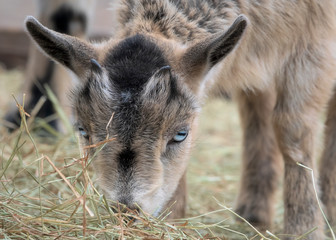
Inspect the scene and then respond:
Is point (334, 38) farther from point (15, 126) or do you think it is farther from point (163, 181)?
point (15, 126)

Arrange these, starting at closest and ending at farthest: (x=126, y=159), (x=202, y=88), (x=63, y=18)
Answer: (x=126, y=159), (x=202, y=88), (x=63, y=18)

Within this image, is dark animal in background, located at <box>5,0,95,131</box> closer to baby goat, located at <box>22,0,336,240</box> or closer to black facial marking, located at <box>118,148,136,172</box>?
baby goat, located at <box>22,0,336,240</box>

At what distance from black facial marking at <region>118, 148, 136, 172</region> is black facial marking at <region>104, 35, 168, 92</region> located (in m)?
0.37

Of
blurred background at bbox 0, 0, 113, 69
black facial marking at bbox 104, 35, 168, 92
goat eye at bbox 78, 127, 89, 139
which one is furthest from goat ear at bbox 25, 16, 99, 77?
blurred background at bbox 0, 0, 113, 69

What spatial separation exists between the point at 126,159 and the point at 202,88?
92 cm

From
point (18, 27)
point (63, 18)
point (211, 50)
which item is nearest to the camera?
point (211, 50)

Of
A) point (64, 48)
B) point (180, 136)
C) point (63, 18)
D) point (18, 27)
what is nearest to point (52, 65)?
point (63, 18)

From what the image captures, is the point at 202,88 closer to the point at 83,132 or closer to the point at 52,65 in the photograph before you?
the point at 83,132

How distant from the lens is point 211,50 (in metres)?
3.72

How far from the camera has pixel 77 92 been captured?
380 cm

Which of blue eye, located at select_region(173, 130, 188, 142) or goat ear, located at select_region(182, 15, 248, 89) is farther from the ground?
goat ear, located at select_region(182, 15, 248, 89)

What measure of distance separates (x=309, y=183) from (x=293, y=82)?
789 mm

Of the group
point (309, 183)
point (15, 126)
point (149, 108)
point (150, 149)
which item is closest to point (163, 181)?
point (150, 149)

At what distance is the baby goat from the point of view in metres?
3.51
